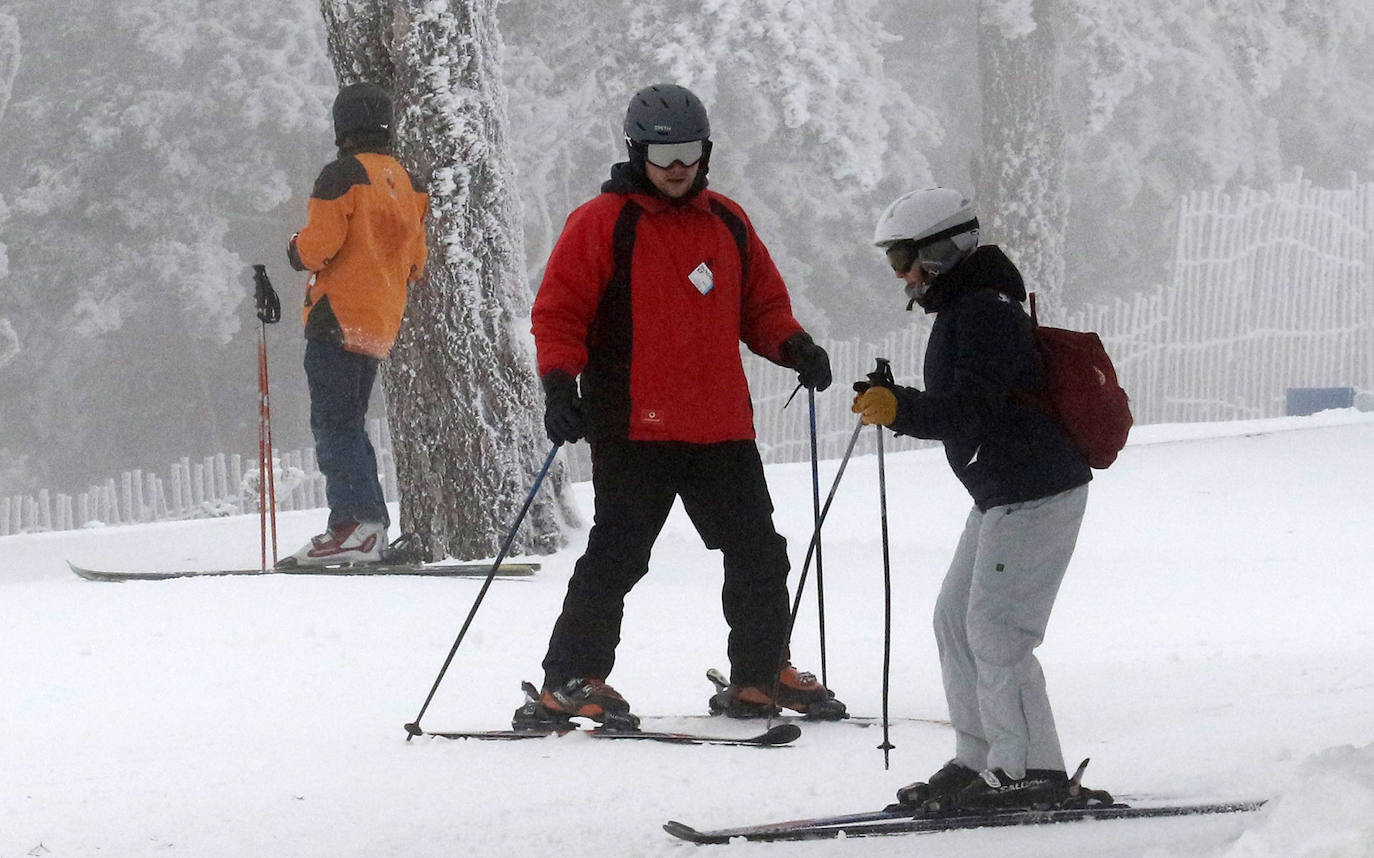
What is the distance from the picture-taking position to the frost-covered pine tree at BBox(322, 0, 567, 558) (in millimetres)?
8594

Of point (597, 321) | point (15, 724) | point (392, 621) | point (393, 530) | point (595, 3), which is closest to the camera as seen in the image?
point (597, 321)

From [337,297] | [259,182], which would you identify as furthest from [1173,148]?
[337,297]

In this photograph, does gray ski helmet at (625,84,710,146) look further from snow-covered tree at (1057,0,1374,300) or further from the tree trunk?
snow-covered tree at (1057,0,1374,300)

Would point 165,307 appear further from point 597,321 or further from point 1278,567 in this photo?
point 597,321

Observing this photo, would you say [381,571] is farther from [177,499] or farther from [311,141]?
[311,141]

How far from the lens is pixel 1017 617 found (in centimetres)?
393

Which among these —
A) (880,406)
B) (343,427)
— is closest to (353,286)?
(343,427)

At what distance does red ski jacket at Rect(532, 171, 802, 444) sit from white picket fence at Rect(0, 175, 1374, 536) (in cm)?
1532

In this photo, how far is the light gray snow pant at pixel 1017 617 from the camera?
155 inches

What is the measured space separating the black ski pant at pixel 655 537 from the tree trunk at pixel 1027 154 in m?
16.0

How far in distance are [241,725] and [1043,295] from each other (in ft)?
53.8

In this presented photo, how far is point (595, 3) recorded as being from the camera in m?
20.0

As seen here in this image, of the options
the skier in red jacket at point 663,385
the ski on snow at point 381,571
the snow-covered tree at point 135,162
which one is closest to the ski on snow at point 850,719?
the skier in red jacket at point 663,385

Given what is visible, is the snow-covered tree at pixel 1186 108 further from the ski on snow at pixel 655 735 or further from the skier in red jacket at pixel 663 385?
the ski on snow at pixel 655 735
